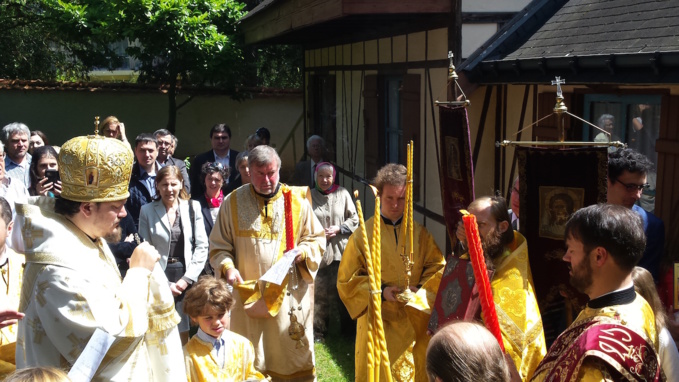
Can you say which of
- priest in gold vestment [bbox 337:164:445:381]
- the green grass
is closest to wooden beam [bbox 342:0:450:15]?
priest in gold vestment [bbox 337:164:445:381]

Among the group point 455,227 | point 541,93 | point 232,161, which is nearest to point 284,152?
point 232,161

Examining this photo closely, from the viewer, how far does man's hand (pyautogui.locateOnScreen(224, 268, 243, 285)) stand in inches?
205

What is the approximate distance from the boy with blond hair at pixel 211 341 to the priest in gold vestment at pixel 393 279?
81 cm

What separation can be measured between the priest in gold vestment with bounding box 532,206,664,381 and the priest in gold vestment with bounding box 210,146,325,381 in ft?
9.19

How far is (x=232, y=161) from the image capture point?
8.29 meters

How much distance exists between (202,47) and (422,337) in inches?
424

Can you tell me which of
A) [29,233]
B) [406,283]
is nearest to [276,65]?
[406,283]

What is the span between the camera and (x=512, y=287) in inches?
144

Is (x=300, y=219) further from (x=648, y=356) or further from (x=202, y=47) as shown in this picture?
(x=202, y=47)

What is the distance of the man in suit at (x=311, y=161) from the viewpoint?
28.8 ft

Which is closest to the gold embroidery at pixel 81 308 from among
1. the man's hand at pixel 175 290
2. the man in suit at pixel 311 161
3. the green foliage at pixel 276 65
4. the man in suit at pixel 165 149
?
the man's hand at pixel 175 290

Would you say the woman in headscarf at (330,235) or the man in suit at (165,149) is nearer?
the woman in headscarf at (330,235)

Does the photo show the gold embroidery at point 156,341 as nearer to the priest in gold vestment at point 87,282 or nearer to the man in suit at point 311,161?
the priest in gold vestment at point 87,282

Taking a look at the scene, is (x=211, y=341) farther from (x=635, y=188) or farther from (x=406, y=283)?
(x=635, y=188)
